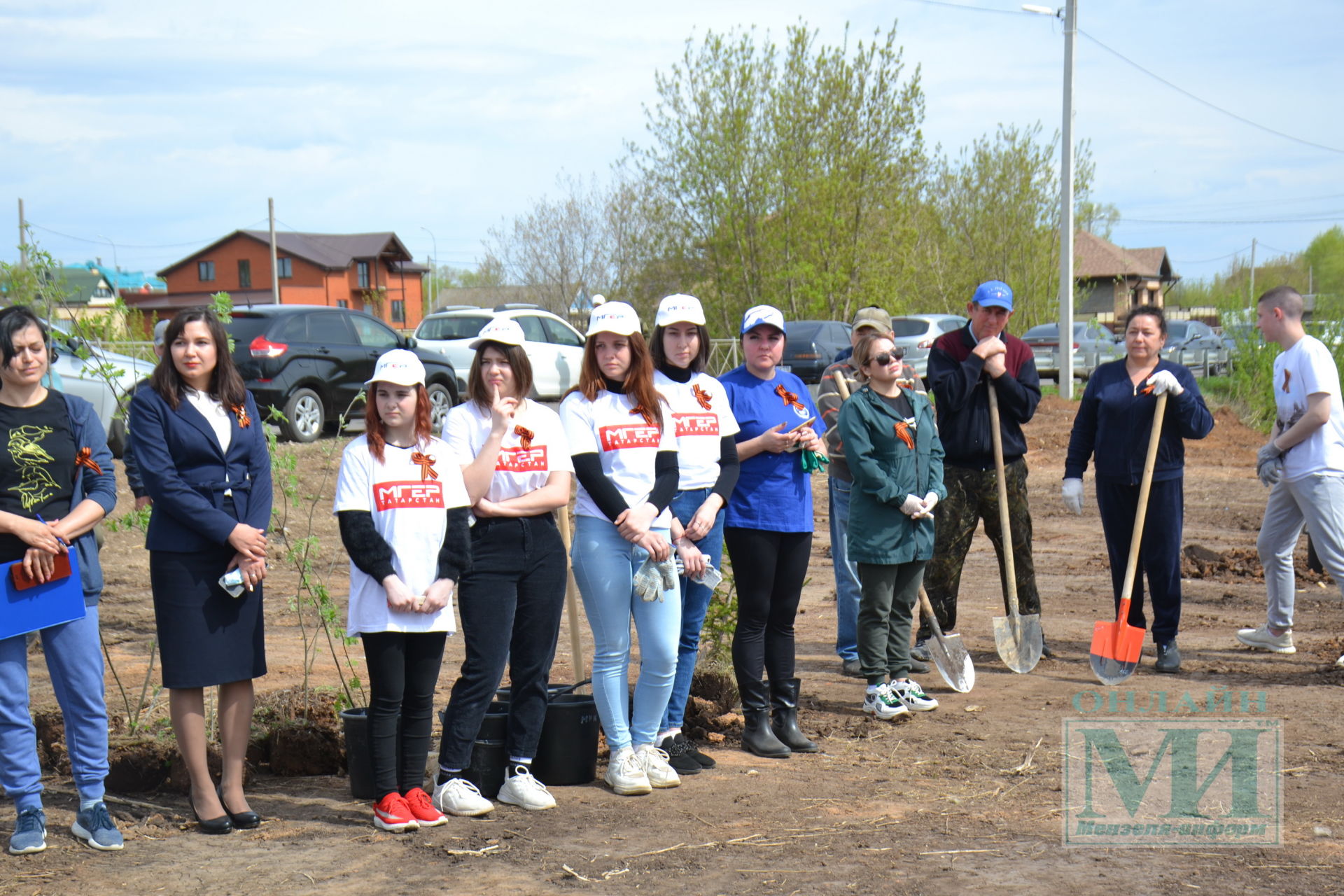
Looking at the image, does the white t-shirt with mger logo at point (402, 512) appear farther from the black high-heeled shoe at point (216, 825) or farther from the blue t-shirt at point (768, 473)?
the blue t-shirt at point (768, 473)

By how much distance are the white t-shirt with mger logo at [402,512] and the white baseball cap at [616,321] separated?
83 centimetres

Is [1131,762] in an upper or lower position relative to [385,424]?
lower

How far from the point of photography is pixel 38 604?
4223 millimetres

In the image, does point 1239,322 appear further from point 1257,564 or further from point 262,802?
point 262,802

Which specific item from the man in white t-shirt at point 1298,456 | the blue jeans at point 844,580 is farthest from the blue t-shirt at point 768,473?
the man in white t-shirt at point 1298,456

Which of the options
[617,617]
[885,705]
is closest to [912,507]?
[885,705]

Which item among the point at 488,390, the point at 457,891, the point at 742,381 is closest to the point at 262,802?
the point at 457,891

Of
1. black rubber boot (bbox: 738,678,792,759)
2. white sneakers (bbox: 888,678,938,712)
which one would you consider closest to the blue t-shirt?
black rubber boot (bbox: 738,678,792,759)

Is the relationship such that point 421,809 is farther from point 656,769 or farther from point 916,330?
point 916,330

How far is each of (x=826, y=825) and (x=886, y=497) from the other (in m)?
1.76

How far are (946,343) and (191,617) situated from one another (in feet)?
14.3

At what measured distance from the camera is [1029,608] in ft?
22.7

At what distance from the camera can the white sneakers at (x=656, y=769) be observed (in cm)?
491

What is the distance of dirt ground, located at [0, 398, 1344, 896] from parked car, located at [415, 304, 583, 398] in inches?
463
